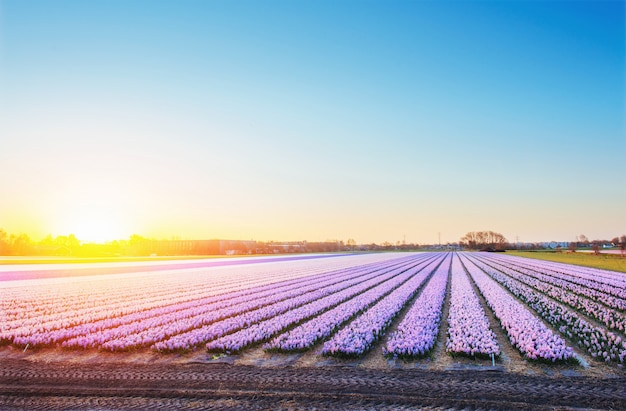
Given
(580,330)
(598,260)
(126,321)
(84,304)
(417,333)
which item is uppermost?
(417,333)

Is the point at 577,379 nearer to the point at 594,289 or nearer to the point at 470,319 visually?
the point at 470,319

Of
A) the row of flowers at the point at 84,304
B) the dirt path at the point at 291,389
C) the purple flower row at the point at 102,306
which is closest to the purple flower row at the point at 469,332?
the dirt path at the point at 291,389

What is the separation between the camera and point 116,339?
9.84 metres

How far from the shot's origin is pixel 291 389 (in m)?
6.57

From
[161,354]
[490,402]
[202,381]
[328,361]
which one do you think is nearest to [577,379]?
[490,402]

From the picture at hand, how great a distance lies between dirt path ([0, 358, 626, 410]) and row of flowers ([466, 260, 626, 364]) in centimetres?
157

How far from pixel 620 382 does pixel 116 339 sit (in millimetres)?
10591

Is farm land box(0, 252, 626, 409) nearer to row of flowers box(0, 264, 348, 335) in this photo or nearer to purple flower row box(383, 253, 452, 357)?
purple flower row box(383, 253, 452, 357)

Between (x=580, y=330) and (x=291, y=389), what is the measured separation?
8.46m

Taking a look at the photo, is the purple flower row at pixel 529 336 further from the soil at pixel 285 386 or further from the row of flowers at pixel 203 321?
the row of flowers at pixel 203 321

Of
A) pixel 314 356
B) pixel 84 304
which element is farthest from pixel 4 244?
pixel 314 356

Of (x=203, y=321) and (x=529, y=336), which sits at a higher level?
(x=529, y=336)

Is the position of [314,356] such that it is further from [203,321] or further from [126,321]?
[126,321]

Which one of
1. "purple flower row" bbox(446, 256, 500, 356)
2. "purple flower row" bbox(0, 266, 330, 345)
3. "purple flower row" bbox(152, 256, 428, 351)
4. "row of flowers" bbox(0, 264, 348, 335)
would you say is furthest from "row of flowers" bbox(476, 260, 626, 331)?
"row of flowers" bbox(0, 264, 348, 335)
